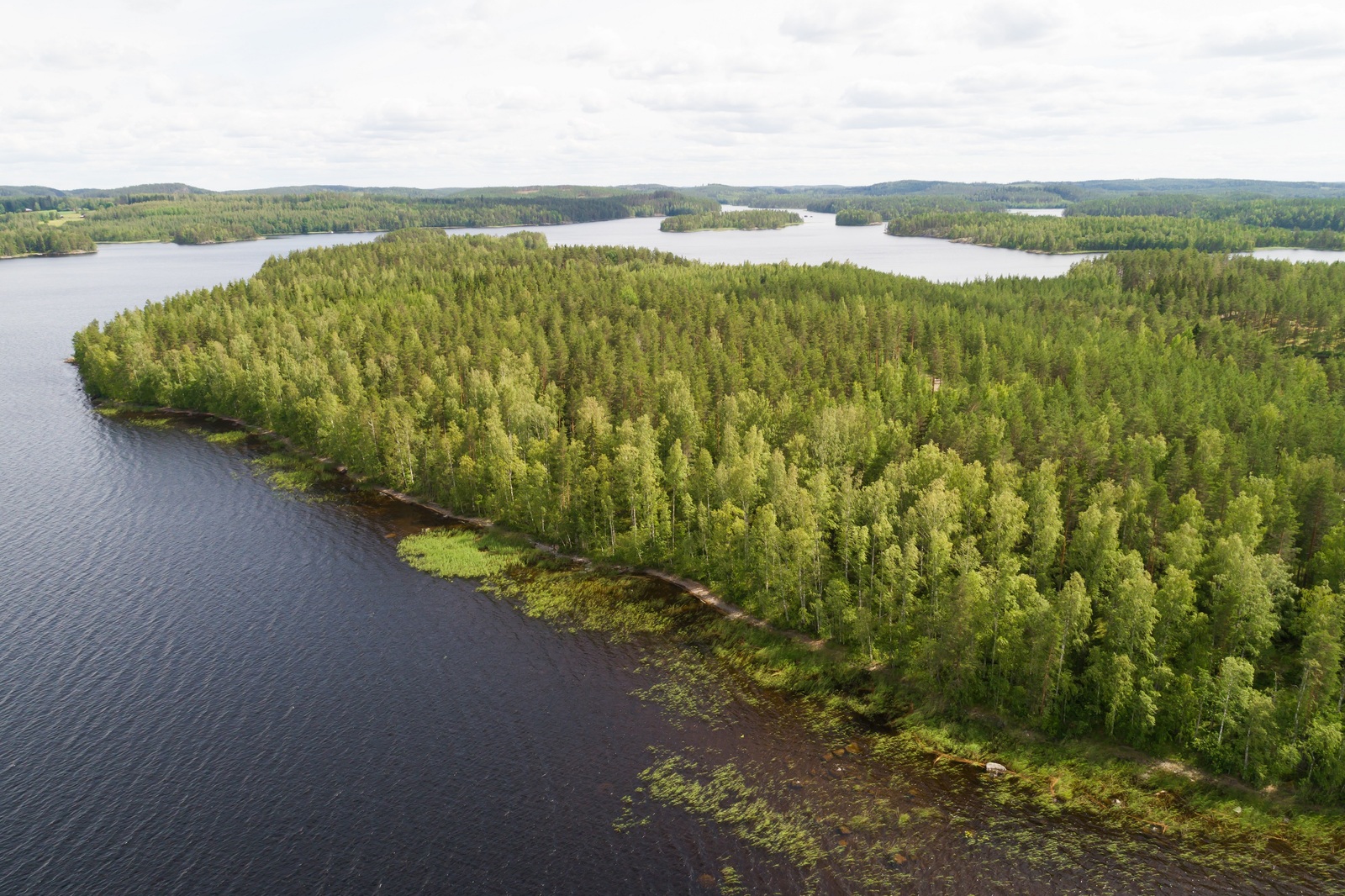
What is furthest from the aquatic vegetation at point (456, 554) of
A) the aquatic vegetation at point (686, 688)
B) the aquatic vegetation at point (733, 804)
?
the aquatic vegetation at point (733, 804)

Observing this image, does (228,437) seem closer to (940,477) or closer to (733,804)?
(733,804)

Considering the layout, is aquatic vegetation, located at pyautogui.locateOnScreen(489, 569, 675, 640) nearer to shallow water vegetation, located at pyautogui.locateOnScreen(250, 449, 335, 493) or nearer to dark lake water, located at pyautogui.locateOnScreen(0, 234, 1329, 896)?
dark lake water, located at pyautogui.locateOnScreen(0, 234, 1329, 896)

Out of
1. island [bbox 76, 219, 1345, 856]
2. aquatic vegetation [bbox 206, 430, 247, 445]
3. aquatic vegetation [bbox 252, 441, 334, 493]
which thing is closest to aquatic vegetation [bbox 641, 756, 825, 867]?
island [bbox 76, 219, 1345, 856]

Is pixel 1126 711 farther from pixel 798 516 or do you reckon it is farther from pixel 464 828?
pixel 464 828

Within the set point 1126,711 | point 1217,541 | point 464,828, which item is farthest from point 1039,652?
point 464,828

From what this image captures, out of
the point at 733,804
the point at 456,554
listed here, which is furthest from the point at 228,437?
the point at 733,804

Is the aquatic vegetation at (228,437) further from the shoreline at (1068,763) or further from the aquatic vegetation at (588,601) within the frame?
the shoreline at (1068,763)
